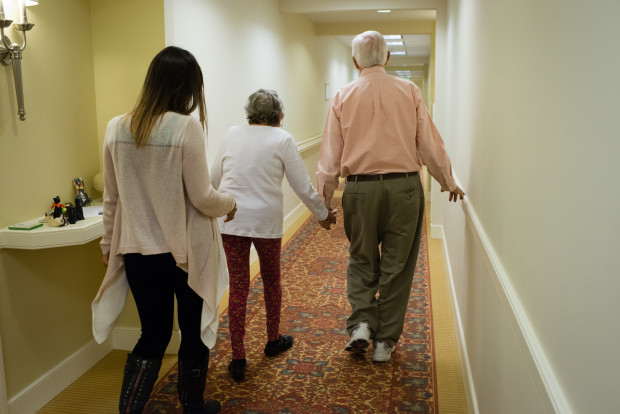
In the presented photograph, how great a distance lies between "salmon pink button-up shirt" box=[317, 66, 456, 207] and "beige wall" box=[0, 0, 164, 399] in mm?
1040

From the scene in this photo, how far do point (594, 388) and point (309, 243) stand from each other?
4831 mm

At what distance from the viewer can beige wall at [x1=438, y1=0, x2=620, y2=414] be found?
0.89m

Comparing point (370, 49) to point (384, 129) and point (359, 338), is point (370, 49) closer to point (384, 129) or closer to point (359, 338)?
point (384, 129)

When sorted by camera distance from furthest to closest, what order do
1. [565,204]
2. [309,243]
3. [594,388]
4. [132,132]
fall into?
[309,243]
[132,132]
[565,204]
[594,388]

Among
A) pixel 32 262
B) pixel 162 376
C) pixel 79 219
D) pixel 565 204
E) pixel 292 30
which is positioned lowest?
pixel 162 376

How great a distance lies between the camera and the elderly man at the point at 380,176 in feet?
9.61

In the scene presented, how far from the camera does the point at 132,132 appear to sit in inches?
80.4

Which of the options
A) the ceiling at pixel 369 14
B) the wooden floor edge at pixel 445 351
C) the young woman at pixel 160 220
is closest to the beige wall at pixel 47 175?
the young woman at pixel 160 220

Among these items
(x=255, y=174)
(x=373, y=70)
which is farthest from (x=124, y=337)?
(x=373, y=70)

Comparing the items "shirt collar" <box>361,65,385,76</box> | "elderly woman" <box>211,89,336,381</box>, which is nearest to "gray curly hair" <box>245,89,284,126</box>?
"elderly woman" <box>211,89,336,381</box>

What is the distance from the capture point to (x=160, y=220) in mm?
2104

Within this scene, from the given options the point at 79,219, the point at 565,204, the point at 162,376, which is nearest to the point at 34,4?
the point at 79,219

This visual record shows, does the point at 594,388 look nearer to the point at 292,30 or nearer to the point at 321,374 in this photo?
the point at 321,374

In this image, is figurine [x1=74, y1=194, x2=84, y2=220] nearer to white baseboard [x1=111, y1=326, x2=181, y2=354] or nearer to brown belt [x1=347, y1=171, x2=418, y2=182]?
white baseboard [x1=111, y1=326, x2=181, y2=354]
